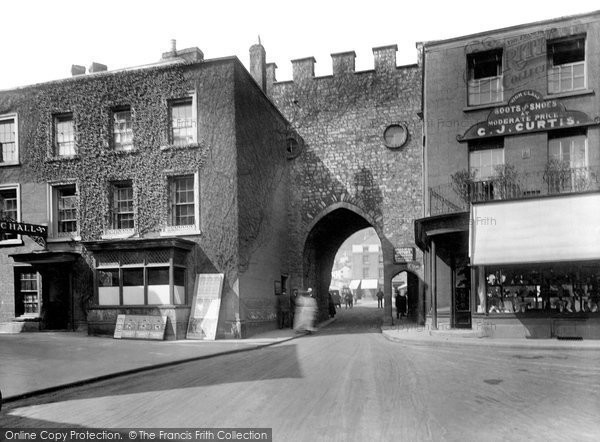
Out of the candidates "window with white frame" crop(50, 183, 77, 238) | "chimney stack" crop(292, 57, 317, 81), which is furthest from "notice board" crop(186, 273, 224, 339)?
"chimney stack" crop(292, 57, 317, 81)

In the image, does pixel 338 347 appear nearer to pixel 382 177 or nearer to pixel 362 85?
pixel 382 177

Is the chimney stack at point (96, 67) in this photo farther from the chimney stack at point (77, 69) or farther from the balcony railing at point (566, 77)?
the balcony railing at point (566, 77)

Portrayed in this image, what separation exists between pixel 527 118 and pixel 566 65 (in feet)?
6.80

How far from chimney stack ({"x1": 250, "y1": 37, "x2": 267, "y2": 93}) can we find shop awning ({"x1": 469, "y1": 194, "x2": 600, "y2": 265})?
42.8ft

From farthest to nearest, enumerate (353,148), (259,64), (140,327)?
(259,64)
(353,148)
(140,327)

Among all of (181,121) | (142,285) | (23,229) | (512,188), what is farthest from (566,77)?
(23,229)

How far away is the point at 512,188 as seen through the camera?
1579cm

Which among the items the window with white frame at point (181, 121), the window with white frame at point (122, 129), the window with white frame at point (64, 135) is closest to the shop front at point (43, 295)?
the window with white frame at point (64, 135)

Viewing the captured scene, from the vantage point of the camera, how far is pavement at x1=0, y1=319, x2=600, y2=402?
28.3 feet

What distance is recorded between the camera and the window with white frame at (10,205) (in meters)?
18.8

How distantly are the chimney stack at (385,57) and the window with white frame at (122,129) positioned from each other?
11299 millimetres

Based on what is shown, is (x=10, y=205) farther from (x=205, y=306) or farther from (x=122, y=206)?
(x=205, y=306)

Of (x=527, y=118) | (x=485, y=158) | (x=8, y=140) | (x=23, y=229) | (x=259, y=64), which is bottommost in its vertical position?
(x=23, y=229)

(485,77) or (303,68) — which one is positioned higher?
(303,68)
